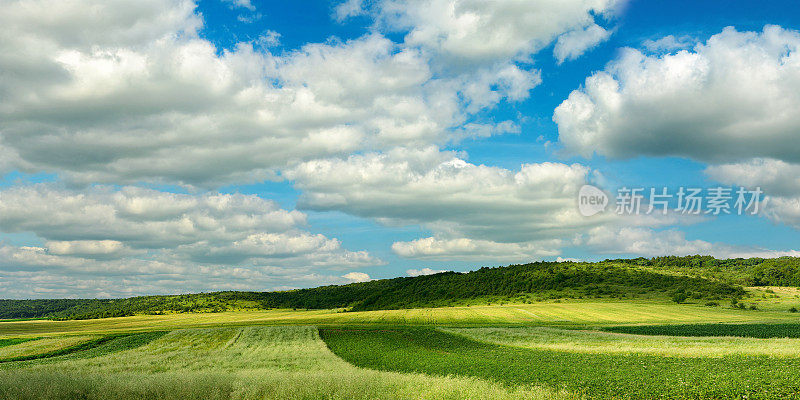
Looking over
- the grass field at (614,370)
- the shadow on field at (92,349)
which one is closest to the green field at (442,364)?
the grass field at (614,370)

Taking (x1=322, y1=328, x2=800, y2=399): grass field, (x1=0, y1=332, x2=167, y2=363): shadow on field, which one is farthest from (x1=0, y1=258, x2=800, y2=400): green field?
(x1=0, y1=332, x2=167, y2=363): shadow on field

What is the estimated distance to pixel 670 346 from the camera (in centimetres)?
4747

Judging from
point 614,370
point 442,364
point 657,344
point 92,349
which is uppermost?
point 614,370

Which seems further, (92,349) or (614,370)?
(92,349)

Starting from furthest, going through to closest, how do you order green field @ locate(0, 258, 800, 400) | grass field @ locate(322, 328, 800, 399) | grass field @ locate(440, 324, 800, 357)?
grass field @ locate(440, 324, 800, 357) → grass field @ locate(322, 328, 800, 399) → green field @ locate(0, 258, 800, 400)

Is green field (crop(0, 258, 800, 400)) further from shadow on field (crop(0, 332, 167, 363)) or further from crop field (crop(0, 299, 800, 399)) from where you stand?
shadow on field (crop(0, 332, 167, 363))

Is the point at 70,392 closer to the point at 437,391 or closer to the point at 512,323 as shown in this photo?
the point at 437,391

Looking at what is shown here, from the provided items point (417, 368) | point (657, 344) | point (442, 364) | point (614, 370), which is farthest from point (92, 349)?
point (657, 344)

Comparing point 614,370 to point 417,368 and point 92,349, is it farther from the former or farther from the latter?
point 92,349

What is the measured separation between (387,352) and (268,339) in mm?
26692

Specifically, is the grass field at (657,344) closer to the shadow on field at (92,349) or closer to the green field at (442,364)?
the green field at (442,364)

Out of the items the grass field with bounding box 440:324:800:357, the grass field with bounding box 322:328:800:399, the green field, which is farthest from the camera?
the grass field with bounding box 440:324:800:357

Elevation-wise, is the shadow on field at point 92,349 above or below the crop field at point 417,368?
below

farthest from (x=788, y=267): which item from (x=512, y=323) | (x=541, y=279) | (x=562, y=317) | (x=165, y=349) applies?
(x=165, y=349)
